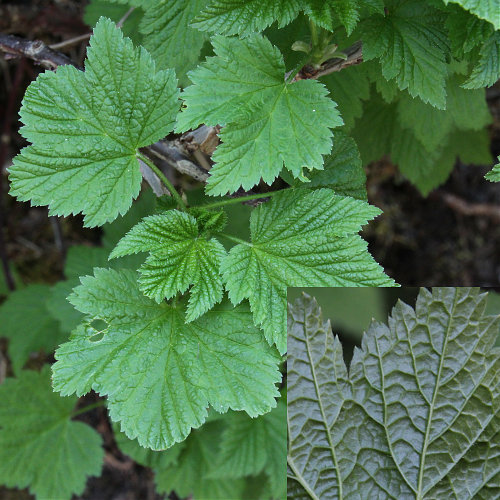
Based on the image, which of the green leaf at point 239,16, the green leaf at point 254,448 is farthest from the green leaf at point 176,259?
the green leaf at point 254,448

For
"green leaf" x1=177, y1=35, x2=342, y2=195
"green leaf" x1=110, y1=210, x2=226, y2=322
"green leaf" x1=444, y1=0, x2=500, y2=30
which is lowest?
"green leaf" x1=110, y1=210, x2=226, y2=322

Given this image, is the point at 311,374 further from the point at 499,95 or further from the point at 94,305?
the point at 499,95

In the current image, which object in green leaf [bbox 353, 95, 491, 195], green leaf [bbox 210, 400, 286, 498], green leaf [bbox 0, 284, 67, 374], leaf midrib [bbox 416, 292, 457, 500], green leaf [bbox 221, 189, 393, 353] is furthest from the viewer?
green leaf [bbox 0, 284, 67, 374]

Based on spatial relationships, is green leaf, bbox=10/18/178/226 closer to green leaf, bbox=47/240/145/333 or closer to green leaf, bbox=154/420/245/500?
green leaf, bbox=47/240/145/333

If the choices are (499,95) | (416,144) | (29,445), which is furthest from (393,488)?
(499,95)

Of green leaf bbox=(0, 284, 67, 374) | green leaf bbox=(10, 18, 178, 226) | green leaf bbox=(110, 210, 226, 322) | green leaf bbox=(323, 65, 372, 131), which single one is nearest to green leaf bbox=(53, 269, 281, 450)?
green leaf bbox=(110, 210, 226, 322)

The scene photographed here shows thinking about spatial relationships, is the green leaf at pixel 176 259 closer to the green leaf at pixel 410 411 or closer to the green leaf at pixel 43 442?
the green leaf at pixel 410 411

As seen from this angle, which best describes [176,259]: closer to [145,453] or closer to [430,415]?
[430,415]
